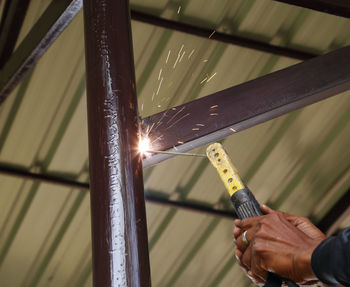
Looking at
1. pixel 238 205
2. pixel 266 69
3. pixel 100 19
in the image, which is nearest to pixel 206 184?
pixel 266 69

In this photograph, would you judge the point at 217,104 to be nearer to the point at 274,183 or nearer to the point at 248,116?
the point at 248,116

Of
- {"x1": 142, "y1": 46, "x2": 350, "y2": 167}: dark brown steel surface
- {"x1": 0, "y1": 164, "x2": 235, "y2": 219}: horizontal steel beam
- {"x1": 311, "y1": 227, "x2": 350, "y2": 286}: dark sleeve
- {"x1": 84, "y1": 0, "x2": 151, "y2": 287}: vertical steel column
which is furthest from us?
{"x1": 0, "y1": 164, "x2": 235, "y2": 219}: horizontal steel beam

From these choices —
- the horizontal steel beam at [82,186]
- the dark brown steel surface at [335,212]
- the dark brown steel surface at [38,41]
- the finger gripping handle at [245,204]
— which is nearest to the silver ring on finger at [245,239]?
the finger gripping handle at [245,204]

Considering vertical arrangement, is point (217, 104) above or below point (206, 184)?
below

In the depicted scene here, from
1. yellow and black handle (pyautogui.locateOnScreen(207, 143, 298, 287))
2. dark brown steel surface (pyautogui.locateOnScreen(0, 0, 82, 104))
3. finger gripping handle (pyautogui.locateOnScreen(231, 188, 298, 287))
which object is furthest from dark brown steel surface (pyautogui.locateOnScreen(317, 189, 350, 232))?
finger gripping handle (pyautogui.locateOnScreen(231, 188, 298, 287))

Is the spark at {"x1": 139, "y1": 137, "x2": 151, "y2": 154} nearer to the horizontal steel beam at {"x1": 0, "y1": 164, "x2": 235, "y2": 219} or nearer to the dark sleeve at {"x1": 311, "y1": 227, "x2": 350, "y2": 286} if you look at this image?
the dark sleeve at {"x1": 311, "y1": 227, "x2": 350, "y2": 286}

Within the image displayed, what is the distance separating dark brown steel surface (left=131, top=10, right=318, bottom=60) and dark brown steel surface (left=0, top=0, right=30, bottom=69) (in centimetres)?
73

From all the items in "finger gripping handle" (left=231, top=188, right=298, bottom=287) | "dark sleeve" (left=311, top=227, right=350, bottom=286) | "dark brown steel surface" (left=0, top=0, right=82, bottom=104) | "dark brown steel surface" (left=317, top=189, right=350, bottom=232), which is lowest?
"dark sleeve" (left=311, top=227, right=350, bottom=286)

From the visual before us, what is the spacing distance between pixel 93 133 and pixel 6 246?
3.13m

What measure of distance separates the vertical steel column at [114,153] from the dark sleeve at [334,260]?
2.71 feet

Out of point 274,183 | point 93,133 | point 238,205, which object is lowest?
point 238,205

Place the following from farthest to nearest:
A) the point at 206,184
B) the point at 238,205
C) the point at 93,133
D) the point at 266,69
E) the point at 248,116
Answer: the point at 206,184, the point at 266,69, the point at 248,116, the point at 93,133, the point at 238,205

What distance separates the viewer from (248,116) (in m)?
3.29

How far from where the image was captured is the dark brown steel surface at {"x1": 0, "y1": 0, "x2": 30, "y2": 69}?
4.48 m
